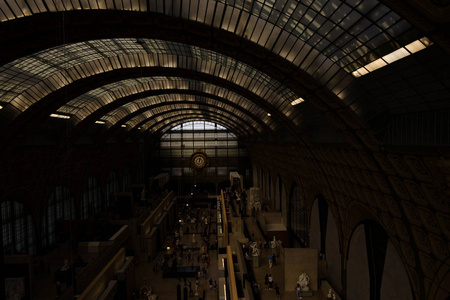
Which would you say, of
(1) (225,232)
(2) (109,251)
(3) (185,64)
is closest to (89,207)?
(2) (109,251)

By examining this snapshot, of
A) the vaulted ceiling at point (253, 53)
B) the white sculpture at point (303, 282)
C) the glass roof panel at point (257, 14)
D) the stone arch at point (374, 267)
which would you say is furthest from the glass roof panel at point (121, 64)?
the white sculpture at point (303, 282)

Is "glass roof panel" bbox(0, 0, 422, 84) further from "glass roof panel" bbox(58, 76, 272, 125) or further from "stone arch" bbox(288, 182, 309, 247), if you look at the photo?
"stone arch" bbox(288, 182, 309, 247)

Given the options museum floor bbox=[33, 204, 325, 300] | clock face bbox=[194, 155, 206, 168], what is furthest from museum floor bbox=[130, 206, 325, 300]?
clock face bbox=[194, 155, 206, 168]

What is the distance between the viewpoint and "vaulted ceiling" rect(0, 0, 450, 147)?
11.1 metres

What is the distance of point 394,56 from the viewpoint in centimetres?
1142

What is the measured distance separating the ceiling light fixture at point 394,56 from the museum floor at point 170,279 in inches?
485

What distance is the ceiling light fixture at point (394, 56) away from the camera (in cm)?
999

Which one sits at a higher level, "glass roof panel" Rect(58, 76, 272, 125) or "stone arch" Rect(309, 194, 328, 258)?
"glass roof panel" Rect(58, 76, 272, 125)

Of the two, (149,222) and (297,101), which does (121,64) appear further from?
(149,222)

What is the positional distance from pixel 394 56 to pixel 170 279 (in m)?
29.7

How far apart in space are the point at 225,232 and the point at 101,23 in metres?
21.4

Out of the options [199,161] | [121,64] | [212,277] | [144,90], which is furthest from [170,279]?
[121,64]

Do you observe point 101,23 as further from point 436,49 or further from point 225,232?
point 225,232

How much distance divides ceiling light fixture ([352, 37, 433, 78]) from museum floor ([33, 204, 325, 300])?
40.4 feet
